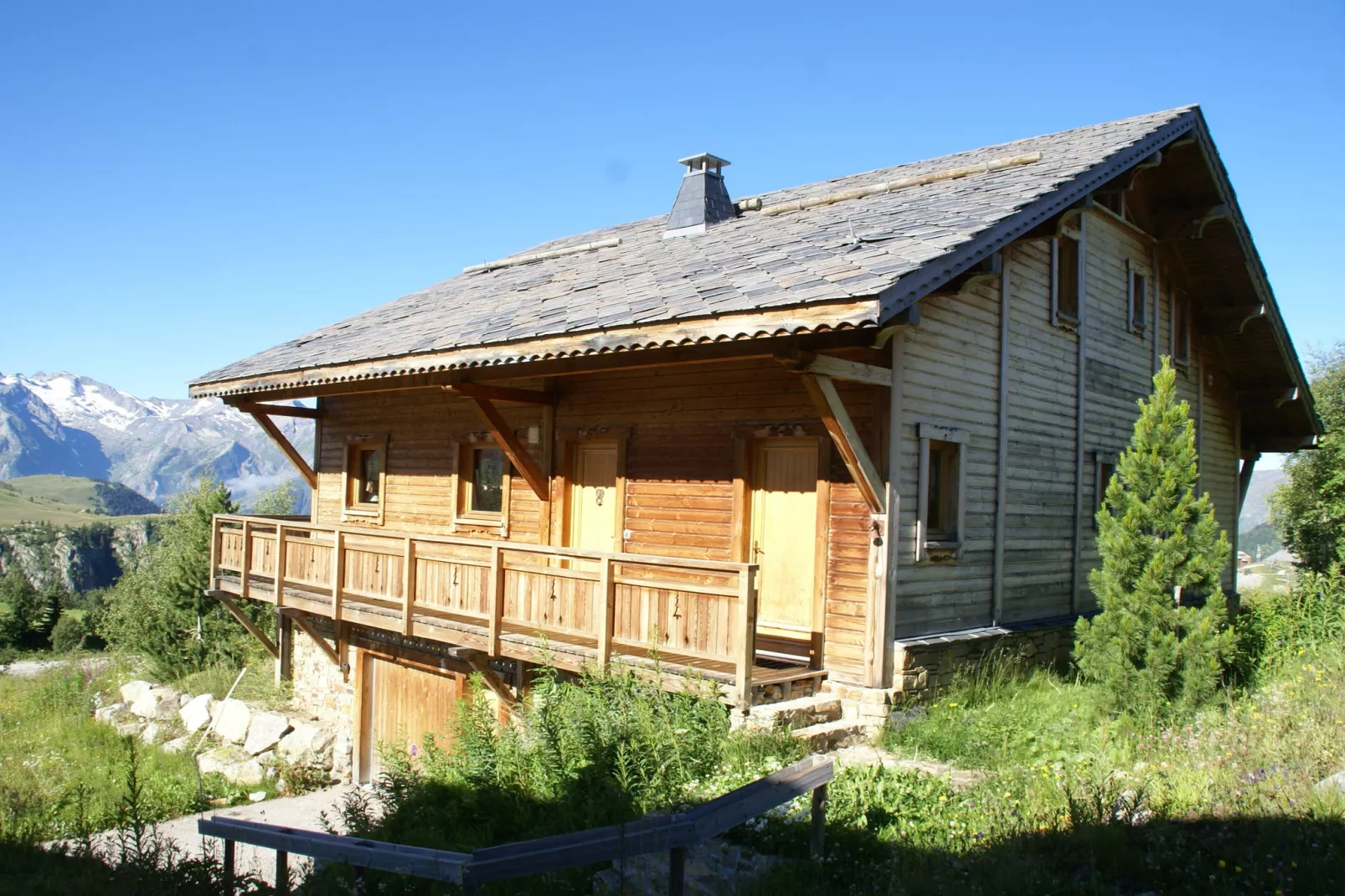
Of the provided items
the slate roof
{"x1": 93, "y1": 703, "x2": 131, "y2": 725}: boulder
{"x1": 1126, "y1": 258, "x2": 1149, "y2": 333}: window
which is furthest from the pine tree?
{"x1": 93, "y1": 703, "x2": 131, "y2": 725}: boulder

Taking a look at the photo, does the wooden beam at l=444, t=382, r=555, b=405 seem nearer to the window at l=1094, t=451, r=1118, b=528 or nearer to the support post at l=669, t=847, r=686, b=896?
the window at l=1094, t=451, r=1118, b=528

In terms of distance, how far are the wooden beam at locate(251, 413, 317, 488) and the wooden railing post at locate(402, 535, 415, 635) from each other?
→ 14.3ft

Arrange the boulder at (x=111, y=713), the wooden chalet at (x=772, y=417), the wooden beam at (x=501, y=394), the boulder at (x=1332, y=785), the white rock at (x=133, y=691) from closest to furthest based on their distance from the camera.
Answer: the boulder at (x=1332, y=785)
the wooden chalet at (x=772, y=417)
the wooden beam at (x=501, y=394)
the boulder at (x=111, y=713)
the white rock at (x=133, y=691)

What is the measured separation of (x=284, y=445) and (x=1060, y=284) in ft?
35.9

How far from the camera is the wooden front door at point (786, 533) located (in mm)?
9797

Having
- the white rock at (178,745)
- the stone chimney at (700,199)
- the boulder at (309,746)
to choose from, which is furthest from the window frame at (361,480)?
the stone chimney at (700,199)

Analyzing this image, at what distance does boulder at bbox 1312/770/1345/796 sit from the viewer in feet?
18.0

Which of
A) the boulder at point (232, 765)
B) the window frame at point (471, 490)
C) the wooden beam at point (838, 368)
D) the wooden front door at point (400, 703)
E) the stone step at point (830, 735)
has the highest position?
the wooden beam at point (838, 368)

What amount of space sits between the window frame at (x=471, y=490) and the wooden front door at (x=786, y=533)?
13.5 ft

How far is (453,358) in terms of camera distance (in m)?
10.6

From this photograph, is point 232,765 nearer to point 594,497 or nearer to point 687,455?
point 594,497

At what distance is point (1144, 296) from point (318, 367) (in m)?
10.8

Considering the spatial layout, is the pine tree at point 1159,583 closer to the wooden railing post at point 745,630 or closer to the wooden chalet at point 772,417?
the wooden chalet at point 772,417

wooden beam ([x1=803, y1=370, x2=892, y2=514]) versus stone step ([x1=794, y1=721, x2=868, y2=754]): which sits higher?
wooden beam ([x1=803, y1=370, x2=892, y2=514])
